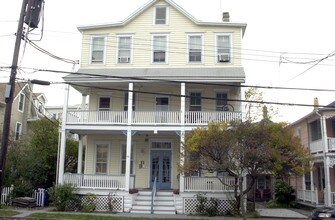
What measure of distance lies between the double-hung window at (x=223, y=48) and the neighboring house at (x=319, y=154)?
653 centimetres

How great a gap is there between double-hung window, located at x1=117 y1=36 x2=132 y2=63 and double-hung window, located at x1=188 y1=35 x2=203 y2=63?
12.6ft

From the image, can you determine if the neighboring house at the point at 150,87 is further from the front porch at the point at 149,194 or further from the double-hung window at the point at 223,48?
the front porch at the point at 149,194

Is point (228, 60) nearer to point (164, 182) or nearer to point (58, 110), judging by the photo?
point (164, 182)

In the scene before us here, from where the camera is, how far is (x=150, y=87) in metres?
25.0

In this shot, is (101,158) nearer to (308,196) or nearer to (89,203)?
(89,203)

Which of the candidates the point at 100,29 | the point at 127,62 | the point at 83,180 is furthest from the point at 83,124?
the point at 100,29

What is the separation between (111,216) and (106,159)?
6778 millimetres

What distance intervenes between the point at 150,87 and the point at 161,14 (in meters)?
4.94

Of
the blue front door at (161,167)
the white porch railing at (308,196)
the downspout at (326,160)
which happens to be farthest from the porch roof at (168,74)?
the white porch railing at (308,196)

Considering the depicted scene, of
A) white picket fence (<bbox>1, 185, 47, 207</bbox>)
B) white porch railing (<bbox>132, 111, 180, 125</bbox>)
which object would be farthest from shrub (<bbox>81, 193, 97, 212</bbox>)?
white porch railing (<bbox>132, 111, 180, 125</bbox>)

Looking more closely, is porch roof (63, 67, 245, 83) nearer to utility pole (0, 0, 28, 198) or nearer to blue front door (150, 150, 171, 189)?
blue front door (150, 150, 171, 189)

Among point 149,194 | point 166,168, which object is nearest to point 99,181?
point 149,194

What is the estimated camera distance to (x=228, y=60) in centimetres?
2467

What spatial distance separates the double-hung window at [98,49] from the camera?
25.6 metres
